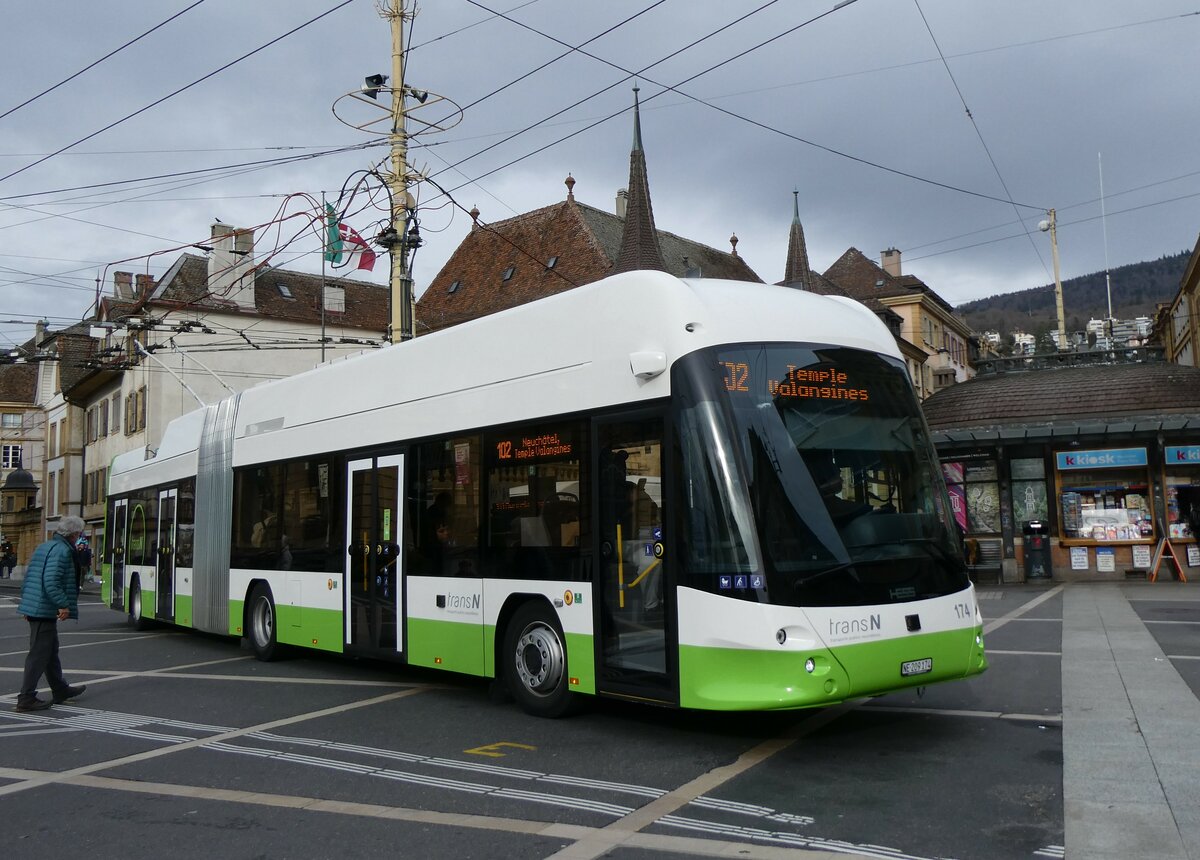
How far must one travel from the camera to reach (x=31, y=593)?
10141 millimetres

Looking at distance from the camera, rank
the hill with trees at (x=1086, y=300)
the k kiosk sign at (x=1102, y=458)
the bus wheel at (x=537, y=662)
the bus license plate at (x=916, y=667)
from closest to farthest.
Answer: the bus license plate at (x=916, y=667), the bus wheel at (x=537, y=662), the k kiosk sign at (x=1102, y=458), the hill with trees at (x=1086, y=300)

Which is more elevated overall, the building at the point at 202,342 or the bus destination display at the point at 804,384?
the building at the point at 202,342

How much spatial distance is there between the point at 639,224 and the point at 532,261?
8.82 metres

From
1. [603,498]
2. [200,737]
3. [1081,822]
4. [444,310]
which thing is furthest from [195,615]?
[444,310]

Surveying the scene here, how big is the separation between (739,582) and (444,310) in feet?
157

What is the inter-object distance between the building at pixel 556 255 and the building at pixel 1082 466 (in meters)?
19.2

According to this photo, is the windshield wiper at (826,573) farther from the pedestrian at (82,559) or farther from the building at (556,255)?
the building at (556,255)

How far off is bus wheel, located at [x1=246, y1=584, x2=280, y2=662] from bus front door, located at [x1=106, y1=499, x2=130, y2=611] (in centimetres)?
642

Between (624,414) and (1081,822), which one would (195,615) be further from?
(1081,822)

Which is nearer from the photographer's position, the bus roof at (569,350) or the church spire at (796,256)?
the bus roof at (569,350)

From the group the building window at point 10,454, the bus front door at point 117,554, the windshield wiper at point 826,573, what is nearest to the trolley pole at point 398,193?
the bus front door at point 117,554

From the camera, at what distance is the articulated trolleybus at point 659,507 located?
6.82 m

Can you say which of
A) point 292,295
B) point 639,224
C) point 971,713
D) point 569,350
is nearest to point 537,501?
point 569,350

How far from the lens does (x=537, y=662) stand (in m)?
8.60
